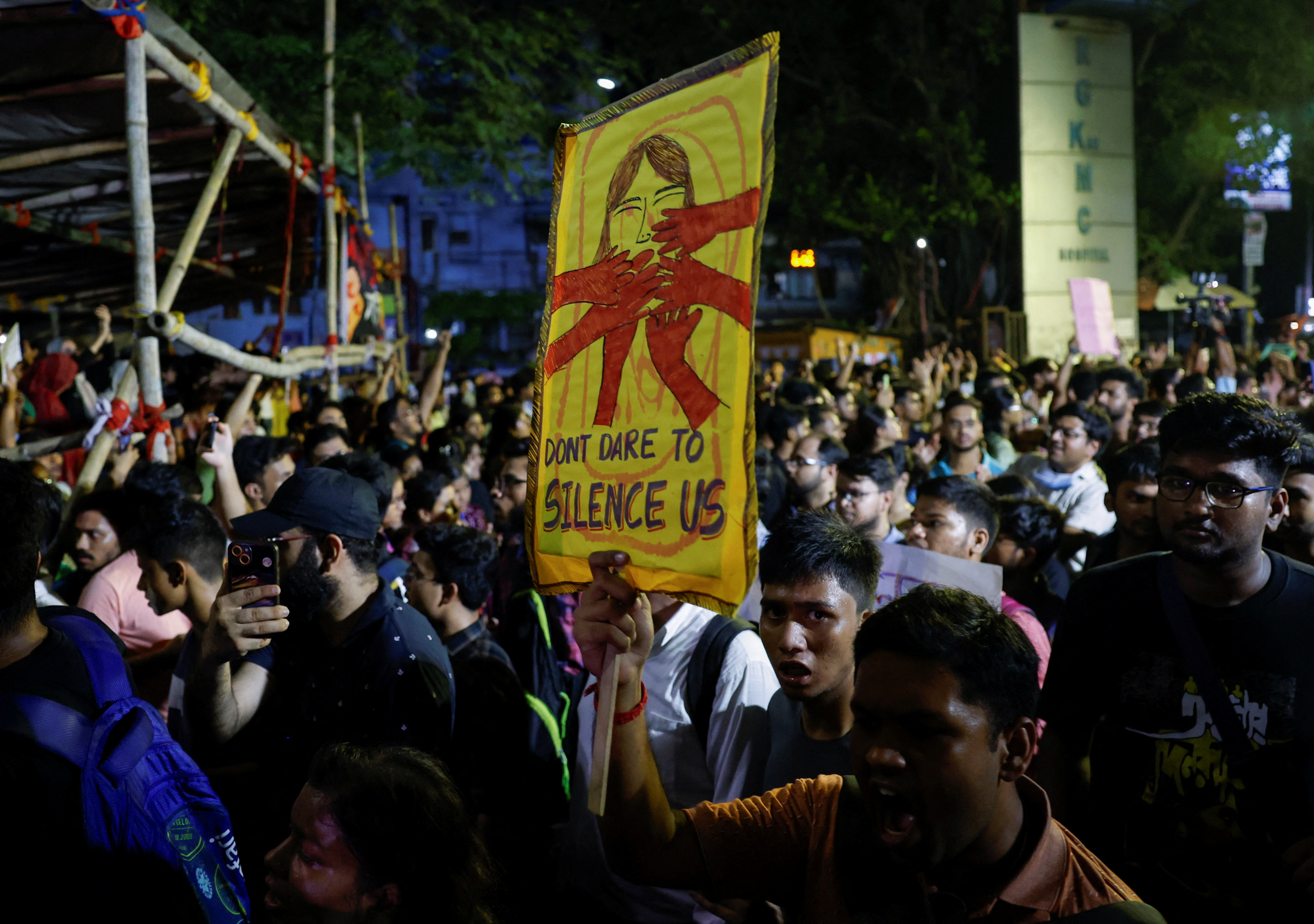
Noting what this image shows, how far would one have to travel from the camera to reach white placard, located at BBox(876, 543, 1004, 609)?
3.55m

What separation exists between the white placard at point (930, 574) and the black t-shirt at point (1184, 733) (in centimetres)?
55

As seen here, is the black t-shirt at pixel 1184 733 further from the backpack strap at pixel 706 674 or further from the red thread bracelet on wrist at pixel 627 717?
the red thread bracelet on wrist at pixel 627 717

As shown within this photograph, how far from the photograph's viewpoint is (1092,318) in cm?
1284

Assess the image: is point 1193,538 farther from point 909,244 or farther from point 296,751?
point 909,244

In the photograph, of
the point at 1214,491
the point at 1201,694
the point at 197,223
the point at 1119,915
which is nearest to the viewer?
the point at 1119,915

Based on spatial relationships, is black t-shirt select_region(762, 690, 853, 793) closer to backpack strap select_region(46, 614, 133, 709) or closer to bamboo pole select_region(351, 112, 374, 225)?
backpack strap select_region(46, 614, 133, 709)

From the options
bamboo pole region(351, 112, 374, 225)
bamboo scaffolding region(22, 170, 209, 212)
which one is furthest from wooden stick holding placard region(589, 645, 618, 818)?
bamboo pole region(351, 112, 374, 225)

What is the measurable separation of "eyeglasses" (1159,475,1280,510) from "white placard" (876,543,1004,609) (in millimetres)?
714

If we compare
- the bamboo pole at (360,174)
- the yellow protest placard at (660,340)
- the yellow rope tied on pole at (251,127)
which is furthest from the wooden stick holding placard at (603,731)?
the bamboo pole at (360,174)

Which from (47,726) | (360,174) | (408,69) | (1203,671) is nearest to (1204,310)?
(408,69)

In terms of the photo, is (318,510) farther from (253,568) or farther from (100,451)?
(100,451)

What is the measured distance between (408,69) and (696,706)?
11.6 m

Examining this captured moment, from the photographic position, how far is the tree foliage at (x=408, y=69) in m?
12.2

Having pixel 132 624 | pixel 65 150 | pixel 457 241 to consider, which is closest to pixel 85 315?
pixel 65 150
